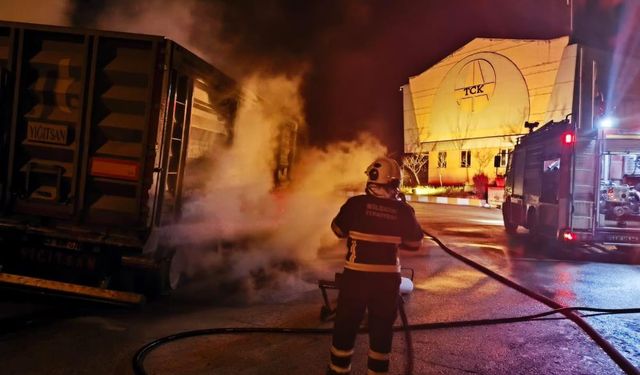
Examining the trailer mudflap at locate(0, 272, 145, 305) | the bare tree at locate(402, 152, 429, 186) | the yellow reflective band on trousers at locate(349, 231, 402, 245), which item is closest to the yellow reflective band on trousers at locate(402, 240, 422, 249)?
the yellow reflective band on trousers at locate(349, 231, 402, 245)

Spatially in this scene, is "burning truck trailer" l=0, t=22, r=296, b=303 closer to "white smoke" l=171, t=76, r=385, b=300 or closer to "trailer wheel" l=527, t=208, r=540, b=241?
"white smoke" l=171, t=76, r=385, b=300

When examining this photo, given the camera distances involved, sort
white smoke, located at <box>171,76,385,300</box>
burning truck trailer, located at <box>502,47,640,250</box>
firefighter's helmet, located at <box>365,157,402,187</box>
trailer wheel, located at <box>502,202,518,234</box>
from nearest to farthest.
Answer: firefighter's helmet, located at <box>365,157,402,187</box> → white smoke, located at <box>171,76,385,300</box> → burning truck trailer, located at <box>502,47,640,250</box> → trailer wheel, located at <box>502,202,518,234</box>

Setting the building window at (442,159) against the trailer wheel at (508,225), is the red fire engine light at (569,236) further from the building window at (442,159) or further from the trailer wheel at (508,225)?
the building window at (442,159)

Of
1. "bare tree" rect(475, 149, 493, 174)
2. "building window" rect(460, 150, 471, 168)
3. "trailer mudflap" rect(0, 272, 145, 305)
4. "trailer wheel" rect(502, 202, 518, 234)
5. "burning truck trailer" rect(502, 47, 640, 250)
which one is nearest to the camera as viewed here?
"trailer mudflap" rect(0, 272, 145, 305)

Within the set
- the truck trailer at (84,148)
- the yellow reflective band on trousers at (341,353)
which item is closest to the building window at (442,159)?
the truck trailer at (84,148)

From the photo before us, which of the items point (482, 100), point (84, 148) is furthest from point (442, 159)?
point (84, 148)

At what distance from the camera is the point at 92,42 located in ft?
16.6

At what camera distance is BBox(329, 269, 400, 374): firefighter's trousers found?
10.6 ft

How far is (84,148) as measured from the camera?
501 centimetres

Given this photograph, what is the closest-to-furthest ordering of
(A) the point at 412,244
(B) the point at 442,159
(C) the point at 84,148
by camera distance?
(A) the point at 412,244, (C) the point at 84,148, (B) the point at 442,159

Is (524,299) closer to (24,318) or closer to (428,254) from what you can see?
(428,254)

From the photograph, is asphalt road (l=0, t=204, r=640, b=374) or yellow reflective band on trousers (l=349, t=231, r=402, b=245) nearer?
yellow reflective band on trousers (l=349, t=231, r=402, b=245)

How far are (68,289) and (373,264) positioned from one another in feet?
10.1

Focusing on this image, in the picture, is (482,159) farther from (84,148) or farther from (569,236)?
(84,148)
